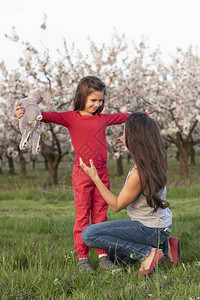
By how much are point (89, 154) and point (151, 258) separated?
3.74 feet

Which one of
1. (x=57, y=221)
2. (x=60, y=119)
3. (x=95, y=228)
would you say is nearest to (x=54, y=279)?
(x=95, y=228)

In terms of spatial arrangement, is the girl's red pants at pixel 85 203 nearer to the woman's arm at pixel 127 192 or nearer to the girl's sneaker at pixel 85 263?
the girl's sneaker at pixel 85 263

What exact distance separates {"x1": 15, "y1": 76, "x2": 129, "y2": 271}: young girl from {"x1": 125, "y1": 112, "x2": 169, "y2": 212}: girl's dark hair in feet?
1.75

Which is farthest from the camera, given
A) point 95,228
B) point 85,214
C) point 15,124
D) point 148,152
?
point 15,124

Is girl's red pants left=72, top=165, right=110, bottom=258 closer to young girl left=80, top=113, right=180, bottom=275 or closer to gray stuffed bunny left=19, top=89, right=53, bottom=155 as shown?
young girl left=80, top=113, right=180, bottom=275

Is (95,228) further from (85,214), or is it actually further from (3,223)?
(3,223)

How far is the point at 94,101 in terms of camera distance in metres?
3.43

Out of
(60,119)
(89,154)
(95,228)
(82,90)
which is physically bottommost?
(95,228)

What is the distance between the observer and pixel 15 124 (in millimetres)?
12844

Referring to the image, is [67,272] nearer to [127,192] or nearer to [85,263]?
[85,263]

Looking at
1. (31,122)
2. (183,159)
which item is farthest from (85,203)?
(183,159)

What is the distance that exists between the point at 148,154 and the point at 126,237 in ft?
2.58

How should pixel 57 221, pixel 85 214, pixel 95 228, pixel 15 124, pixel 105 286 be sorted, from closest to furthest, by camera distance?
pixel 105 286 < pixel 95 228 < pixel 85 214 < pixel 57 221 < pixel 15 124

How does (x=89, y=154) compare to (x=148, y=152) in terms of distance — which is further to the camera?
(x=89, y=154)
